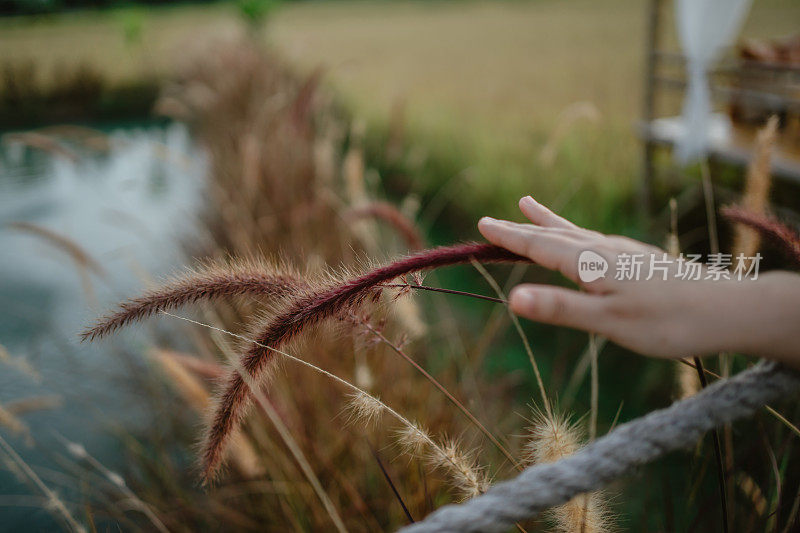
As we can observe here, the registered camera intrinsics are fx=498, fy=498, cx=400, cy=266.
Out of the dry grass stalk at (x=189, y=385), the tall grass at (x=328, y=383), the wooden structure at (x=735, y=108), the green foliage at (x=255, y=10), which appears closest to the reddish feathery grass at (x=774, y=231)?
the tall grass at (x=328, y=383)

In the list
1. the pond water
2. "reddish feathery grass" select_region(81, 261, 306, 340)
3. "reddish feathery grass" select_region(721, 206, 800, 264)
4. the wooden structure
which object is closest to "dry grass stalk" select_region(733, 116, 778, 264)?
"reddish feathery grass" select_region(721, 206, 800, 264)

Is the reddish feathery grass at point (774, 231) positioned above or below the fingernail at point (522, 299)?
above

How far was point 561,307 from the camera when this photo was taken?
323mm

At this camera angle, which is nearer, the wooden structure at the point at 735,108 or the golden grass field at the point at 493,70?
the wooden structure at the point at 735,108

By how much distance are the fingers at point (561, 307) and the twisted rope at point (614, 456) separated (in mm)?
83

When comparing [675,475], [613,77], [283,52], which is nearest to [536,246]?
[675,475]

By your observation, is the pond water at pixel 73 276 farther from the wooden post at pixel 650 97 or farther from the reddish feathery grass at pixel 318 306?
the wooden post at pixel 650 97

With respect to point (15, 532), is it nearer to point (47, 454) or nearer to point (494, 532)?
point (47, 454)

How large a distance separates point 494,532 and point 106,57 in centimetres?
759

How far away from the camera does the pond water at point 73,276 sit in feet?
4.79

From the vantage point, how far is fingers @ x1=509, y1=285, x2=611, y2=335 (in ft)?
1.04

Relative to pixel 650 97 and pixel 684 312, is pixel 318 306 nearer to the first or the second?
pixel 684 312

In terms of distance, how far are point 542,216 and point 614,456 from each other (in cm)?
21

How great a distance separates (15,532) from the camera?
1.41 meters
